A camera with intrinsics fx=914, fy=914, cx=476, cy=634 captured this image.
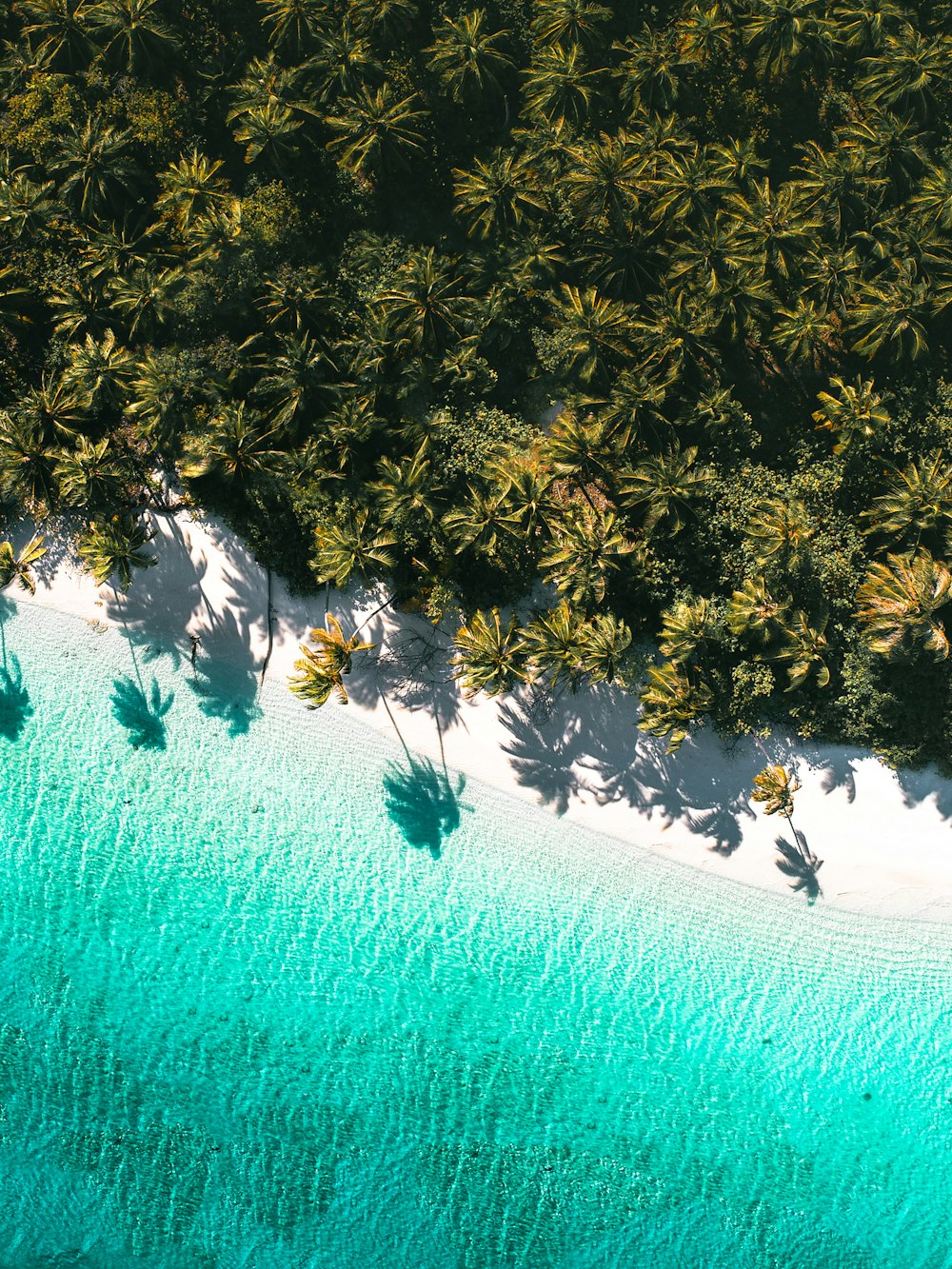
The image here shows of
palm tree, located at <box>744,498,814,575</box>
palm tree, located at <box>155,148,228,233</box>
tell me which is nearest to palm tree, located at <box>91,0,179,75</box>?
palm tree, located at <box>155,148,228,233</box>

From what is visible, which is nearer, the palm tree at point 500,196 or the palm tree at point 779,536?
the palm tree at point 779,536

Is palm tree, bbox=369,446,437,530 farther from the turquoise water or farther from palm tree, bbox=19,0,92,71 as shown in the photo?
palm tree, bbox=19,0,92,71

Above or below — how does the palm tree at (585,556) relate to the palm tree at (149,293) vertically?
below

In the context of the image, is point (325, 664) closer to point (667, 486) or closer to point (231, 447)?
point (231, 447)

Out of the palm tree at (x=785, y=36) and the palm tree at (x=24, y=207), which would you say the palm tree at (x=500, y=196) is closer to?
the palm tree at (x=785, y=36)

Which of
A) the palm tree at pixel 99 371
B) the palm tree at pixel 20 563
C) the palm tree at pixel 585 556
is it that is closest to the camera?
the palm tree at pixel 585 556

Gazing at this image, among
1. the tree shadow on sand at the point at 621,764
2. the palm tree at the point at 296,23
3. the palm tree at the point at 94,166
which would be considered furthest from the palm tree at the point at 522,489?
the palm tree at the point at 94,166

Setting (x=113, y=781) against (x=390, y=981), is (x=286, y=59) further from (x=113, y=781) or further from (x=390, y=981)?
(x=390, y=981)

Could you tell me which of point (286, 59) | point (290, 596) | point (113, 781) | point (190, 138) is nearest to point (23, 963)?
point (113, 781)
